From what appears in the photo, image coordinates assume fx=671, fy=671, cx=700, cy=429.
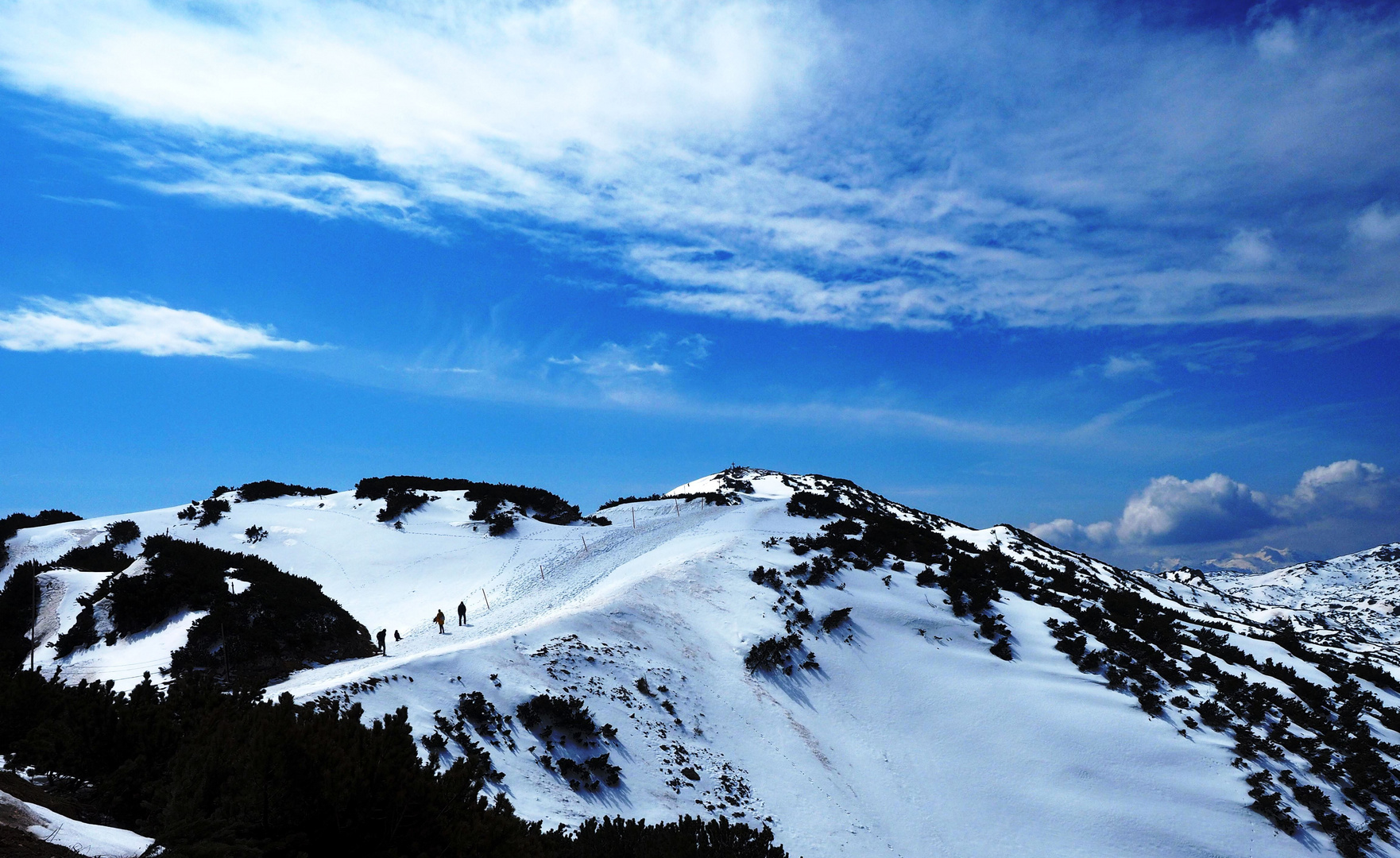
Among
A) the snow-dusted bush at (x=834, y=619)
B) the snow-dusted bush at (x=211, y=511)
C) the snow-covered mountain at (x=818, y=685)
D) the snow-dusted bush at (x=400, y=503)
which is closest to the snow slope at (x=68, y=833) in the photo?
the snow-covered mountain at (x=818, y=685)

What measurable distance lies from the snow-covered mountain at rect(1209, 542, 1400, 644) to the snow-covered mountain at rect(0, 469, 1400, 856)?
64212 mm

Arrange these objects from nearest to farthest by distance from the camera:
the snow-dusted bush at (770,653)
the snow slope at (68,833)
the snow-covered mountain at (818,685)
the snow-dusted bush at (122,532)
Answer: the snow slope at (68,833) < the snow-covered mountain at (818,685) < the snow-dusted bush at (770,653) < the snow-dusted bush at (122,532)

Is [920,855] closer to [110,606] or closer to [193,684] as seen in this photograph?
[193,684]

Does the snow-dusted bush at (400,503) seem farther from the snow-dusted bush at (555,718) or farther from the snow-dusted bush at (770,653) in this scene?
the snow-dusted bush at (555,718)

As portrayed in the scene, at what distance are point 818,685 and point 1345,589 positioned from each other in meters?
130

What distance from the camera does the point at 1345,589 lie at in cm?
10731

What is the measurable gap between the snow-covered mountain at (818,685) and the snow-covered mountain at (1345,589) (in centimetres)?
6421

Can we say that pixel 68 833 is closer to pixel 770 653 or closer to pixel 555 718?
pixel 555 718

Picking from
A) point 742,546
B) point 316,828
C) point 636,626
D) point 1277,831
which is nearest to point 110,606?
point 636,626

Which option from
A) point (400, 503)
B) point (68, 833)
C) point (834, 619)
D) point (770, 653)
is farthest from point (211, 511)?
point (68, 833)

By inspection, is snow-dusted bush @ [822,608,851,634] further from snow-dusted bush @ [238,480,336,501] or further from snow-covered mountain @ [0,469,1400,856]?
snow-dusted bush @ [238,480,336,501]

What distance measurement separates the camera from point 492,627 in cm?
2500

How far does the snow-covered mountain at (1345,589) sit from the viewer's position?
8593 centimetres

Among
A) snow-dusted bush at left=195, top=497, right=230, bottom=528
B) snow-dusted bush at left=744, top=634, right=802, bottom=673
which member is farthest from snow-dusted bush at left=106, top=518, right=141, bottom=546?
snow-dusted bush at left=744, top=634, right=802, bottom=673
